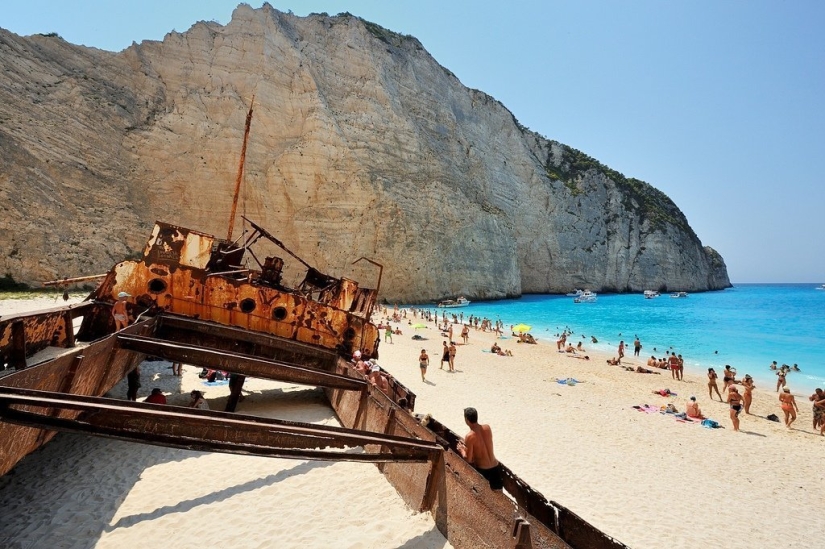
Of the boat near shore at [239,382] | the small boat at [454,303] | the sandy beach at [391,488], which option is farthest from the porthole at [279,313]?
the small boat at [454,303]

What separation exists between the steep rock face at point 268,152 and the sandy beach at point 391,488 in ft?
95.4

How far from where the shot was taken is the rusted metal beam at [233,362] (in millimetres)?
5766

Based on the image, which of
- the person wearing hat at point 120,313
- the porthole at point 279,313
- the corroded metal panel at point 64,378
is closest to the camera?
the corroded metal panel at point 64,378

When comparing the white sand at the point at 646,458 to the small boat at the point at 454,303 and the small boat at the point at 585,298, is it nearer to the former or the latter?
the small boat at the point at 454,303

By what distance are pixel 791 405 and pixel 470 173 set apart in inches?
1826

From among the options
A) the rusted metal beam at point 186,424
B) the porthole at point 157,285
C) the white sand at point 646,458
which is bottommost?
the white sand at point 646,458

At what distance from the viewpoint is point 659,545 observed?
519cm

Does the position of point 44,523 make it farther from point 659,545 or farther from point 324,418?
point 659,545

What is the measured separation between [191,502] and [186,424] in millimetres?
2387

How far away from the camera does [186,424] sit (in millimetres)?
3146

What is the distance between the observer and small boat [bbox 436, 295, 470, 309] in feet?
151

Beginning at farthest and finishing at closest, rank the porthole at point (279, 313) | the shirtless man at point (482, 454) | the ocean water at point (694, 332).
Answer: the ocean water at point (694, 332) → the porthole at point (279, 313) → the shirtless man at point (482, 454)

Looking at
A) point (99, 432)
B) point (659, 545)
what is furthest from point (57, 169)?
point (659, 545)

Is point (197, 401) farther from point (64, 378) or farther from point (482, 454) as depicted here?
point (482, 454)
